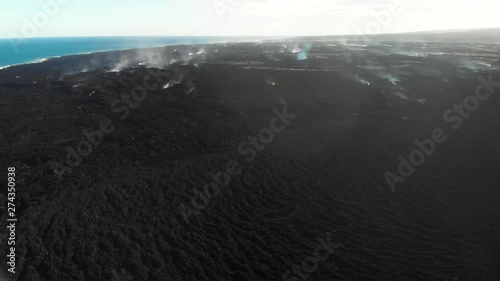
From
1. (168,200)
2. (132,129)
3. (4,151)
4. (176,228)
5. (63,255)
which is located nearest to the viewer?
(63,255)

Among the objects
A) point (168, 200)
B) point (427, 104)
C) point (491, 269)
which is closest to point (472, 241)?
point (491, 269)

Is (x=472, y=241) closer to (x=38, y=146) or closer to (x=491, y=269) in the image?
(x=491, y=269)

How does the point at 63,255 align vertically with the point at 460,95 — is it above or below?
below

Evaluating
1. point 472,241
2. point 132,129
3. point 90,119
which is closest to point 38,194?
point 132,129

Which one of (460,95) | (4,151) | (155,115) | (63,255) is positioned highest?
(460,95)

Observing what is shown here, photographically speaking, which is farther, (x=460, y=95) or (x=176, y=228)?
(x=460, y=95)

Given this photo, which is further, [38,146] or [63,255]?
[38,146]

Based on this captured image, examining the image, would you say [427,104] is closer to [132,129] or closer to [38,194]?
[132,129]

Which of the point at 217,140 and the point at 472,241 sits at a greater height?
the point at 217,140

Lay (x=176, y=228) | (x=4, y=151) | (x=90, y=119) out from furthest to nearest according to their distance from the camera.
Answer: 1. (x=90, y=119)
2. (x=4, y=151)
3. (x=176, y=228)
